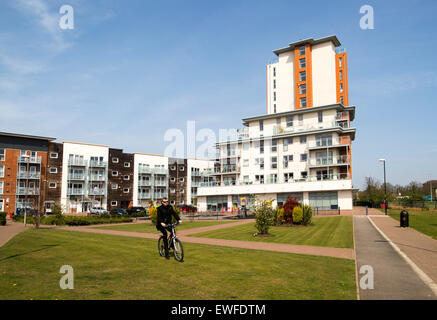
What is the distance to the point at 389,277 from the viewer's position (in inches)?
324

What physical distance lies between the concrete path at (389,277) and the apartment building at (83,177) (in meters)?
56.6

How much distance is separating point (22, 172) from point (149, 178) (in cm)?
2564

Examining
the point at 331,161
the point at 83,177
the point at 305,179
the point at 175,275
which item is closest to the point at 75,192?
the point at 83,177

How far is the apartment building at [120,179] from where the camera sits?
6781 centimetres

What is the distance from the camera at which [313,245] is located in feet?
46.2

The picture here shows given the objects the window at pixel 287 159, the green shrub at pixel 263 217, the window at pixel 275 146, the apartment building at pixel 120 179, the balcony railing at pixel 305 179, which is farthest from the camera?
the apartment building at pixel 120 179

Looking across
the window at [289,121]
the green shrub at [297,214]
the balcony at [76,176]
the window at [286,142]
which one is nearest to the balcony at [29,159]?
the balcony at [76,176]

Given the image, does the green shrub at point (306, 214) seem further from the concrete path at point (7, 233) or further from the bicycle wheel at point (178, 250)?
the concrete path at point (7, 233)

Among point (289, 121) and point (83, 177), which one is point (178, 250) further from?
point (83, 177)

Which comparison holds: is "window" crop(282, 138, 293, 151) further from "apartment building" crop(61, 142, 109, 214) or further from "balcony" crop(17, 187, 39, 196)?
"balcony" crop(17, 187, 39, 196)

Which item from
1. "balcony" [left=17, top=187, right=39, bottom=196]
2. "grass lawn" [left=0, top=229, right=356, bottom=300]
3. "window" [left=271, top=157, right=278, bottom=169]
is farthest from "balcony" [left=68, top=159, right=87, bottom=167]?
"grass lawn" [left=0, top=229, right=356, bottom=300]

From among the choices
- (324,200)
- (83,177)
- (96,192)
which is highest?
(83,177)
